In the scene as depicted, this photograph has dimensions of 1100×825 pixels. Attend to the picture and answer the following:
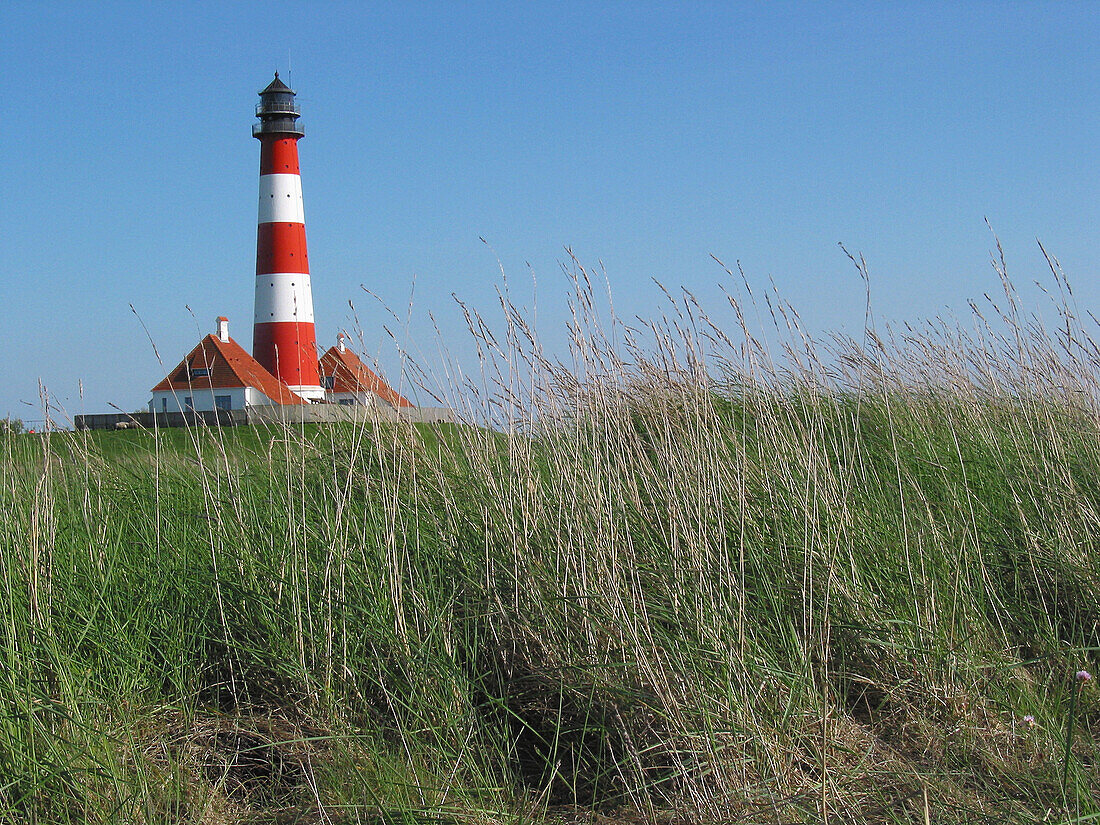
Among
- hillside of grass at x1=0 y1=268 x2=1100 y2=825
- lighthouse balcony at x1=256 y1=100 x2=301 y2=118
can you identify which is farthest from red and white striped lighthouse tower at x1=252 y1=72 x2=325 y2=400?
hillside of grass at x1=0 y1=268 x2=1100 y2=825

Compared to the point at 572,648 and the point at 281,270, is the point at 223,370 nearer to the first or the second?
the point at 281,270

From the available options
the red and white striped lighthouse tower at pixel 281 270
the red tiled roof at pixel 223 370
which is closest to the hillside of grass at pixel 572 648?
the red and white striped lighthouse tower at pixel 281 270

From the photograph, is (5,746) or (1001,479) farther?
(1001,479)

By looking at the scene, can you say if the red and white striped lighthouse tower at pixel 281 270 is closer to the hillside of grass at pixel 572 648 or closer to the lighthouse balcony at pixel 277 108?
the lighthouse balcony at pixel 277 108

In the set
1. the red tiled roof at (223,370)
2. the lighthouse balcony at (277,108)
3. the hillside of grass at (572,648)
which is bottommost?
the hillside of grass at (572,648)

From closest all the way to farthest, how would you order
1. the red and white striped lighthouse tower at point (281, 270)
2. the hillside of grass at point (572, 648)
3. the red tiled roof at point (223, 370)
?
the hillside of grass at point (572, 648)
the red and white striped lighthouse tower at point (281, 270)
the red tiled roof at point (223, 370)

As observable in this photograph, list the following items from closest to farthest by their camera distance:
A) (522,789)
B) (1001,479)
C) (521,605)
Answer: (522,789), (521,605), (1001,479)

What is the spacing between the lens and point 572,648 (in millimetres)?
2342

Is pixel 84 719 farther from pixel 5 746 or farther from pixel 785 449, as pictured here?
pixel 785 449

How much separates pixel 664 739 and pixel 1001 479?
1.95 m

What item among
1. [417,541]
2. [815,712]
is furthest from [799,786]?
[417,541]

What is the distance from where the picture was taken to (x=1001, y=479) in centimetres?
334

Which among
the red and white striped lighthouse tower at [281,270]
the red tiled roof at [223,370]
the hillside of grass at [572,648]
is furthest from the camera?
the red tiled roof at [223,370]

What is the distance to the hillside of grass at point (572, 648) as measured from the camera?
1.95 meters
